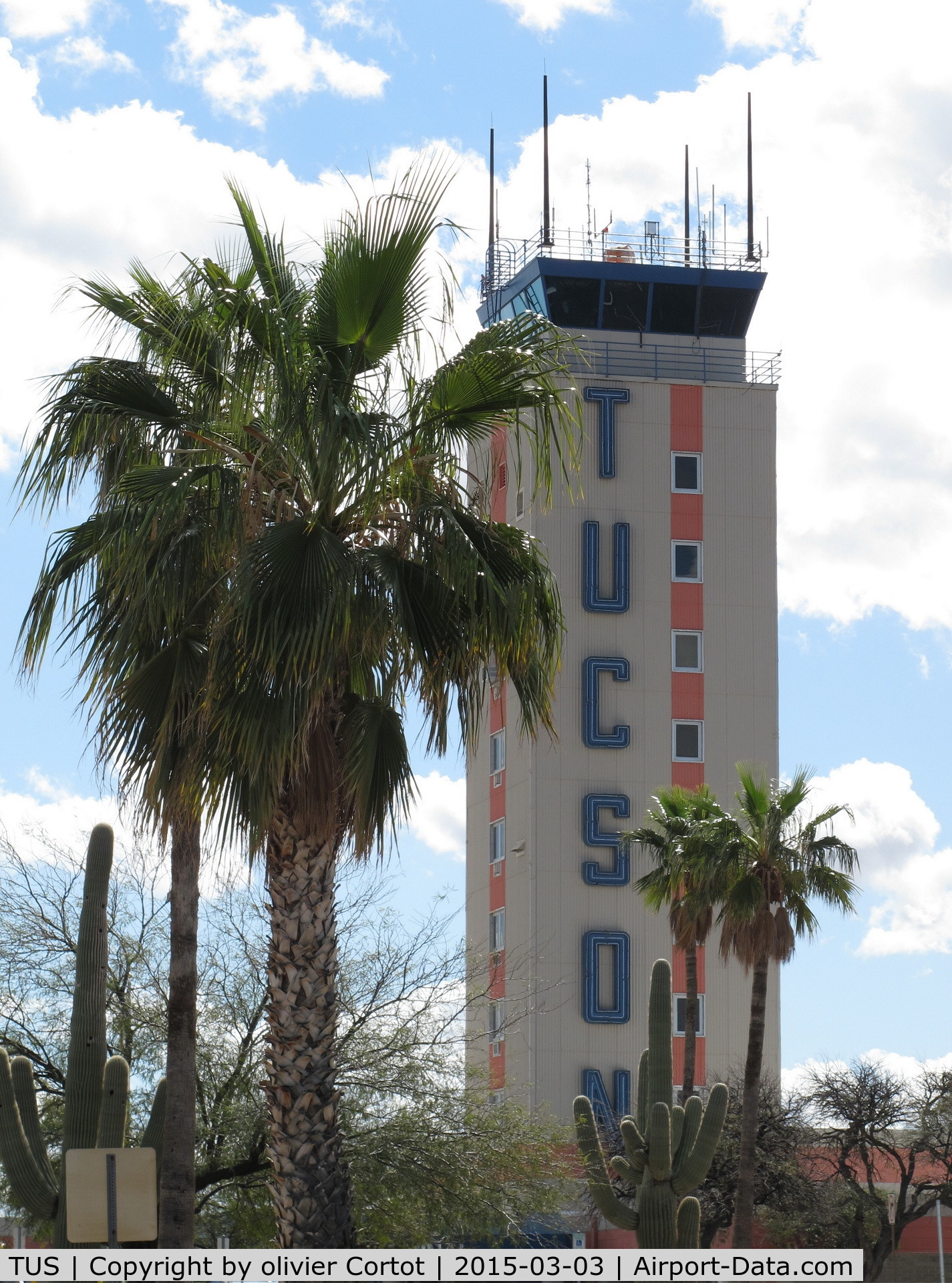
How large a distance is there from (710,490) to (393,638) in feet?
165

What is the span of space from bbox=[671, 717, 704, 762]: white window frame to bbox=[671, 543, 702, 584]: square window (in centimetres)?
504

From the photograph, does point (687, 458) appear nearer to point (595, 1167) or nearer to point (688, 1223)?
point (595, 1167)

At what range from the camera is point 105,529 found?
43.0ft

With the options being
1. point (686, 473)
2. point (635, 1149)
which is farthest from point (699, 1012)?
point (635, 1149)

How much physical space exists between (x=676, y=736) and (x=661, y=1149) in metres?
35.0

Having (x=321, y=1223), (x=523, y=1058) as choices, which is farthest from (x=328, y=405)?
(x=523, y=1058)

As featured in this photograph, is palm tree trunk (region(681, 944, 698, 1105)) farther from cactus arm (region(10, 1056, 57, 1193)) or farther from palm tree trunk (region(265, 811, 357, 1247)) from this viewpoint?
palm tree trunk (region(265, 811, 357, 1247))

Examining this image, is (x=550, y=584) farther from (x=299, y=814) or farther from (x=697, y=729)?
(x=697, y=729)

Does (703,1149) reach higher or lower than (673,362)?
lower

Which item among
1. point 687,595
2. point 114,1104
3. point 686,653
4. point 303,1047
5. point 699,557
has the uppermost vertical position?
point 699,557

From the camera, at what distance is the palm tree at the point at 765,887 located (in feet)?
115

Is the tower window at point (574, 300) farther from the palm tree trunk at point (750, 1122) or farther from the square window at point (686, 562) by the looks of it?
the palm tree trunk at point (750, 1122)

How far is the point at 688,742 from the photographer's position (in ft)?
199

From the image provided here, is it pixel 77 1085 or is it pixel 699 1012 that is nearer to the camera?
pixel 77 1085
